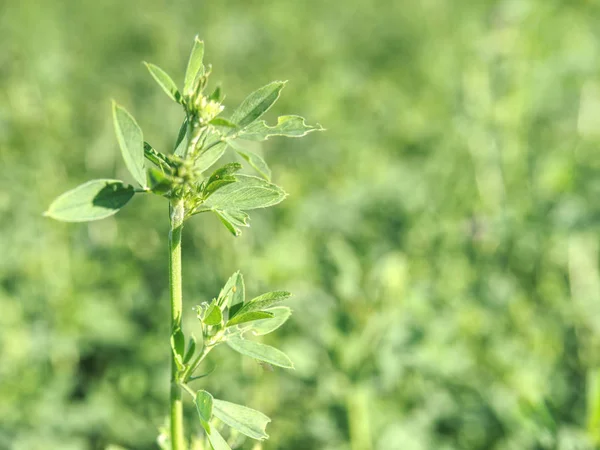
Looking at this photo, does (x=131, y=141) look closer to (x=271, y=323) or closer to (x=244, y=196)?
(x=244, y=196)

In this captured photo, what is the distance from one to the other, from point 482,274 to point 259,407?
4.44 feet

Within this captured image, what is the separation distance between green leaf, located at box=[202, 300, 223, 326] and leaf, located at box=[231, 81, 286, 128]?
287 mm

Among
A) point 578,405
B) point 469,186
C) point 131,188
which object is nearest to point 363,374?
point 578,405

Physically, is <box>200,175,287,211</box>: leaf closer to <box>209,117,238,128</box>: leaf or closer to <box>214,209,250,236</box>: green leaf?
<box>214,209,250,236</box>: green leaf

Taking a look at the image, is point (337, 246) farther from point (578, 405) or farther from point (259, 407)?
point (578, 405)

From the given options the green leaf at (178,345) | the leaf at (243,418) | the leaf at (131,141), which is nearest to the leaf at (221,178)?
the leaf at (131,141)

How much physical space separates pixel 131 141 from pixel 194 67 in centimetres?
15

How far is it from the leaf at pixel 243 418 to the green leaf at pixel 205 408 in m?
0.05

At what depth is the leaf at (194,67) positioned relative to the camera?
3.32ft

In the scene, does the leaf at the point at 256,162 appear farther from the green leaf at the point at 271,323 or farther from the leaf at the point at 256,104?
the green leaf at the point at 271,323

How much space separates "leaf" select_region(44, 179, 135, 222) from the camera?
2.97ft

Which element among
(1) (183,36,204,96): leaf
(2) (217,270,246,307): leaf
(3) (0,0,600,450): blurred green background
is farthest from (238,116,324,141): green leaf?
(3) (0,0,600,450): blurred green background

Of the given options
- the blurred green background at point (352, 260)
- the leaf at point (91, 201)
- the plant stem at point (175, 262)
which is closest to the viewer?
the leaf at point (91, 201)

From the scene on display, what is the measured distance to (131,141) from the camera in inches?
38.5
